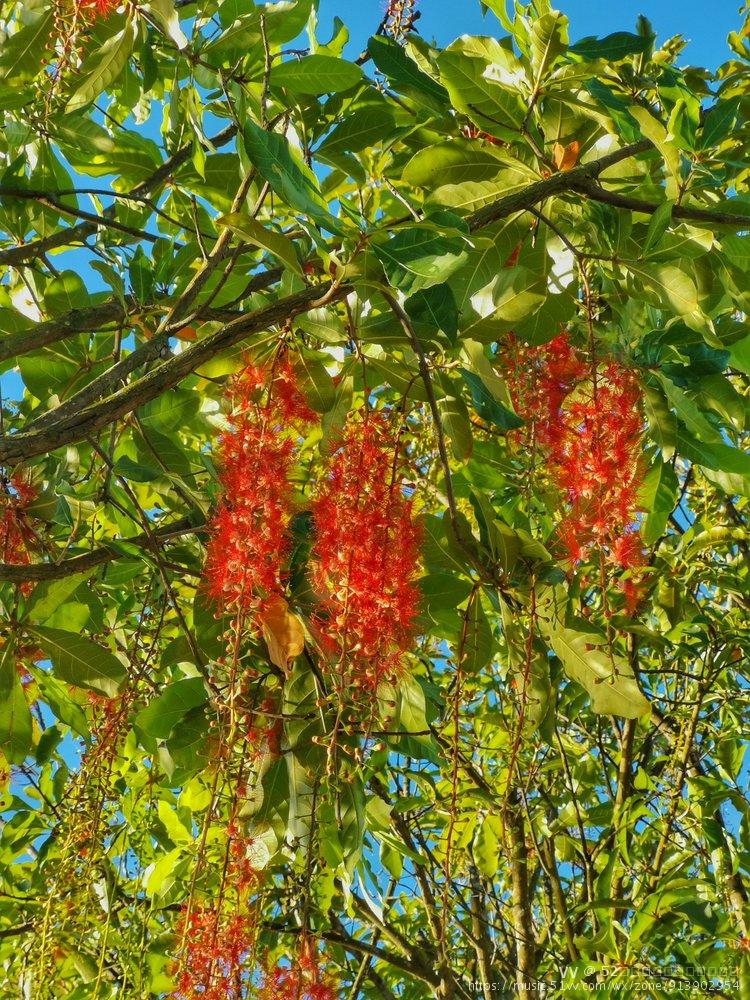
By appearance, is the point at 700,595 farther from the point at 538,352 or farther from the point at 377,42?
the point at 377,42

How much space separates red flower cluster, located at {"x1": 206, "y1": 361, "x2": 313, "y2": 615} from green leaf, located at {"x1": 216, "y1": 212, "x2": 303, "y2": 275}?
18 centimetres

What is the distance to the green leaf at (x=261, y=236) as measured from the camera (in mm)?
1130

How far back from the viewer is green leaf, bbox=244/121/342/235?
3.34 feet

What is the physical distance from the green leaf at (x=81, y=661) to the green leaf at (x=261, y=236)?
2.38 ft

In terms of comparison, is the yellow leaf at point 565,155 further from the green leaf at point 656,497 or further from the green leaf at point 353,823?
the green leaf at point 353,823

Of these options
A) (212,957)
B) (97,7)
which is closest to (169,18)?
(97,7)

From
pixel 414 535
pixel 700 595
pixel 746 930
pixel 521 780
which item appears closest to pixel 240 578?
pixel 414 535

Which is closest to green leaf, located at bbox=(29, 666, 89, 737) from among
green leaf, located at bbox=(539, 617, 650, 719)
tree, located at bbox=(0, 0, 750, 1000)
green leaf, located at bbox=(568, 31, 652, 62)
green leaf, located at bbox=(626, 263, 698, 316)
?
tree, located at bbox=(0, 0, 750, 1000)

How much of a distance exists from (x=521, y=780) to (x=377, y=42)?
1671 mm

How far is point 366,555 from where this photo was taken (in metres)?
1.24

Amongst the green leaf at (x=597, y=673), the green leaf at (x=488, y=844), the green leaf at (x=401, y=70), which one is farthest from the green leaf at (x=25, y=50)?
the green leaf at (x=488, y=844)

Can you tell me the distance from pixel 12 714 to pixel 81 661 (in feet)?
0.48

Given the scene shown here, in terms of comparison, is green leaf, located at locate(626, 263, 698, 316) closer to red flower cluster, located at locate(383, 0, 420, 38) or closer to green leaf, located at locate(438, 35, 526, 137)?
green leaf, located at locate(438, 35, 526, 137)

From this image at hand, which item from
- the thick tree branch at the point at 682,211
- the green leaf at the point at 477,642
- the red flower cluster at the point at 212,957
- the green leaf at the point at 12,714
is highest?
the thick tree branch at the point at 682,211
